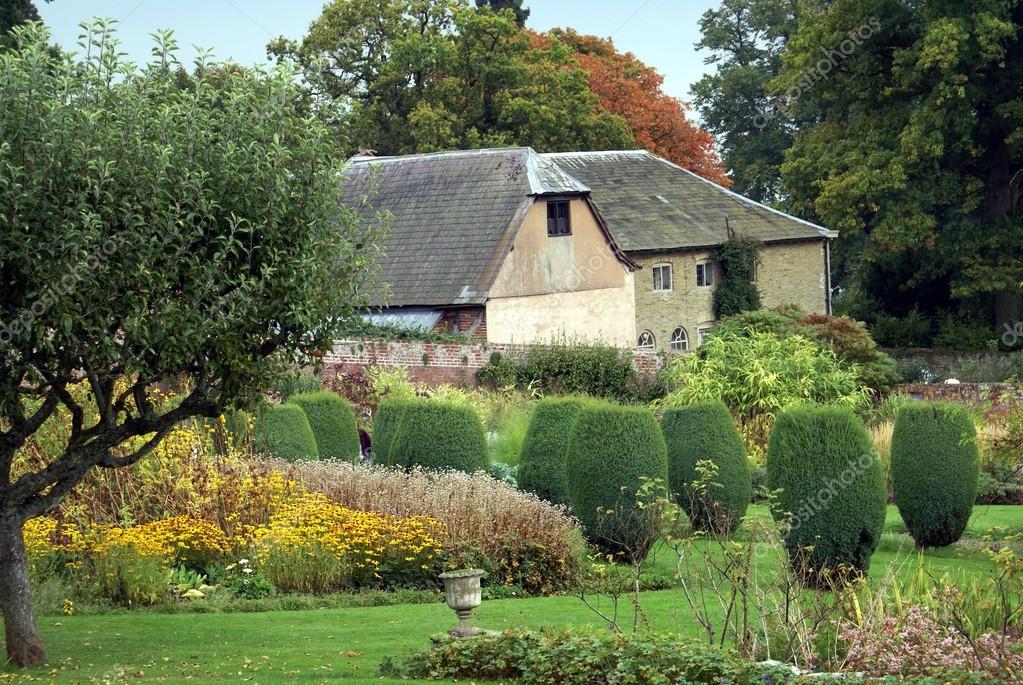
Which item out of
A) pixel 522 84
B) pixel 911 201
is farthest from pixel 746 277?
pixel 522 84

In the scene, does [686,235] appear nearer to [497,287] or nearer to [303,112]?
[497,287]

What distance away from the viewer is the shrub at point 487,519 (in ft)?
53.6

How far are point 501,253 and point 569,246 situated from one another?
115 inches

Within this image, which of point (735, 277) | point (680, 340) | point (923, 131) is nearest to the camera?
point (923, 131)

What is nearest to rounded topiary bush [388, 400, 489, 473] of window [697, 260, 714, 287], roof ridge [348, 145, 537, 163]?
roof ridge [348, 145, 537, 163]

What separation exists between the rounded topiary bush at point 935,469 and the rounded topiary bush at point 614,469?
3245 mm

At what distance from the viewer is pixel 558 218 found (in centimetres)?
4106

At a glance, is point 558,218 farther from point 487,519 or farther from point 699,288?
point 487,519

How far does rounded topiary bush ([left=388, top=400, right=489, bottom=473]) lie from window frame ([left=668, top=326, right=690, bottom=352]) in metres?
28.2

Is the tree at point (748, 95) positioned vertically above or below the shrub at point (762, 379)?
above

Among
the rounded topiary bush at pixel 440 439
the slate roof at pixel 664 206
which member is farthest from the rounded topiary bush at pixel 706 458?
the slate roof at pixel 664 206

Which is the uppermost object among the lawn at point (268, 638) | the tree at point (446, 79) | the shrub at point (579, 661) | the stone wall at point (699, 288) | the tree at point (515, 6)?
the tree at point (515, 6)

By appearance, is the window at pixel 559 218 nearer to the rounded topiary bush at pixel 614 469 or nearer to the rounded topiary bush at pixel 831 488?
the rounded topiary bush at pixel 614 469

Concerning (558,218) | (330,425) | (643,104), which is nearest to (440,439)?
(330,425)
